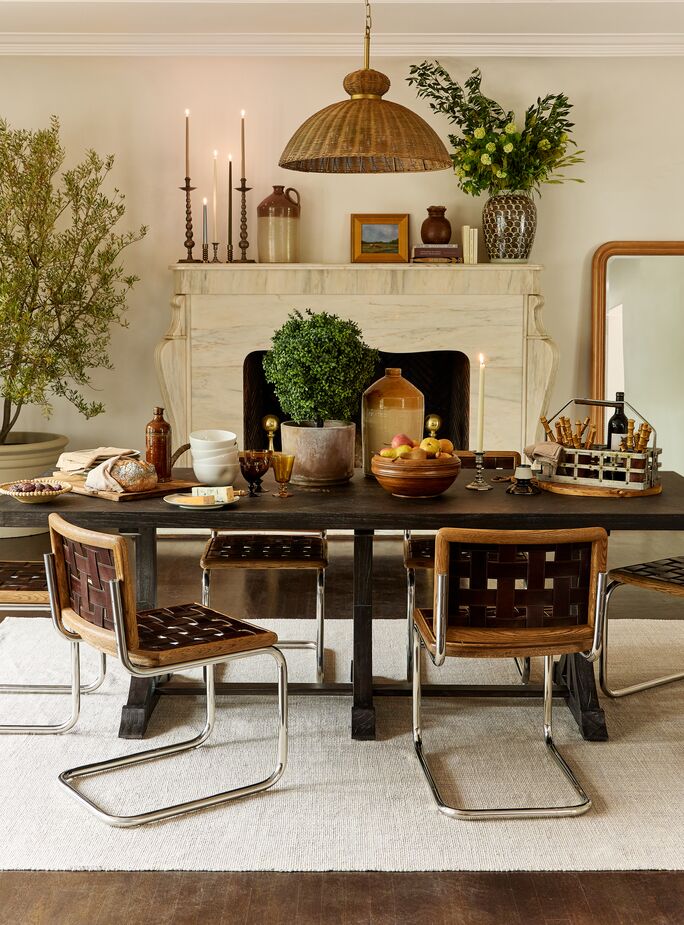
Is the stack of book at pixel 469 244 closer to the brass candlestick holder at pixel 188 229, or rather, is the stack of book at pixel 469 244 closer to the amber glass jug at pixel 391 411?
the brass candlestick holder at pixel 188 229

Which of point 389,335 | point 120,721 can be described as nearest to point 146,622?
point 120,721

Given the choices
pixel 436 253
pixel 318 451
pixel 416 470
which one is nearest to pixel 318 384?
pixel 318 451

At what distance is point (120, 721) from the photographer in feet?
10.3

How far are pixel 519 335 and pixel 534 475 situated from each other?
2498mm

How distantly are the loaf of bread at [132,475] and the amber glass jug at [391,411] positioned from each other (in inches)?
28.1

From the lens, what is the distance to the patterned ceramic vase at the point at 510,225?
5.57m

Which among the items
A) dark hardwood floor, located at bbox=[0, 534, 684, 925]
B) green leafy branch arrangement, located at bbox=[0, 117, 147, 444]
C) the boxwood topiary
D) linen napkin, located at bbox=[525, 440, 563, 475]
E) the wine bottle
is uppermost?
green leafy branch arrangement, located at bbox=[0, 117, 147, 444]

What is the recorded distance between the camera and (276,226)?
5.71 metres

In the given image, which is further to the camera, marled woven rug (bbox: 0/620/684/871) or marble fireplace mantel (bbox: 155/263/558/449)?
marble fireplace mantel (bbox: 155/263/558/449)

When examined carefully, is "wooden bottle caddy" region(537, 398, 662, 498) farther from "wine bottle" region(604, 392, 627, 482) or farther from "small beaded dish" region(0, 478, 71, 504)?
"small beaded dish" region(0, 478, 71, 504)

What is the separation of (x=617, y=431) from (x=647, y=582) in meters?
0.50

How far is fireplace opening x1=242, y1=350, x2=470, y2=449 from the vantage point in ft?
19.5

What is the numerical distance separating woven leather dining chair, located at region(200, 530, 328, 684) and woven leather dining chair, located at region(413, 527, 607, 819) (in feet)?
3.14

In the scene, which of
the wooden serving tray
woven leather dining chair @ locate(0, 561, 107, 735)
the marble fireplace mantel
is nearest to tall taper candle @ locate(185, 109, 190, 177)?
the marble fireplace mantel
